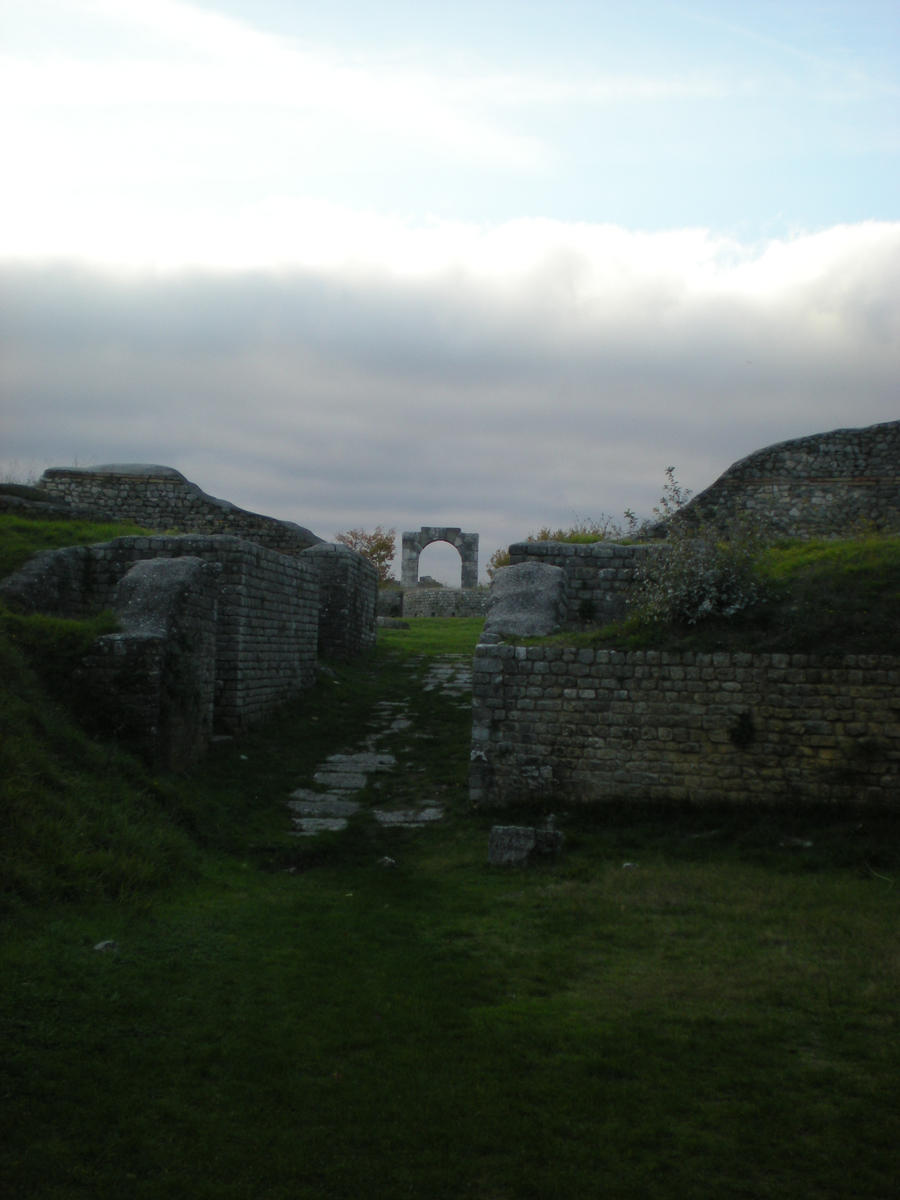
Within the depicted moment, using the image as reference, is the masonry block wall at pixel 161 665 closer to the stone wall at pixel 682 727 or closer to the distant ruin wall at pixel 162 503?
the stone wall at pixel 682 727

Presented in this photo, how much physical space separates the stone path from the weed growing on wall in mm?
3225

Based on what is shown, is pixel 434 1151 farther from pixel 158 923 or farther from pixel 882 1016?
pixel 158 923

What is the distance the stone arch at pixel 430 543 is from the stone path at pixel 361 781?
23138 mm

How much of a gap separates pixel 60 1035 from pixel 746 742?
21.7 feet

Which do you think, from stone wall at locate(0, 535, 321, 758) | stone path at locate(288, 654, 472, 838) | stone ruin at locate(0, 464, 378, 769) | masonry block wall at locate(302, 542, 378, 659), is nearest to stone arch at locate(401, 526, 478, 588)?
stone ruin at locate(0, 464, 378, 769)

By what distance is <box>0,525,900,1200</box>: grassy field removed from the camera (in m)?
3.63

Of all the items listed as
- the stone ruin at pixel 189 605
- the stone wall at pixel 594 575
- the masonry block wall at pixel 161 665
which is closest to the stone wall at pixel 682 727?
the stone wall at pixel 594 575

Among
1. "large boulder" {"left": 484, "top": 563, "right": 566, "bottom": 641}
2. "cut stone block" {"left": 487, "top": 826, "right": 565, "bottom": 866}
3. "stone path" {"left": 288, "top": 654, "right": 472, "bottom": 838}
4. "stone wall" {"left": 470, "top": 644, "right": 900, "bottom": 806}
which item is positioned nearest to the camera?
"cut stone block" {"left": 487, "top": 826, "right": 565, "bottom": 866}

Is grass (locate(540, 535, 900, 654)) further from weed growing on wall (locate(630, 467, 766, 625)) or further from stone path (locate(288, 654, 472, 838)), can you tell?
stone path (locate(288, 654, 472, 838))

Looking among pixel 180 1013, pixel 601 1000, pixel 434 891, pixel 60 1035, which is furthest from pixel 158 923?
pixel 601 1000

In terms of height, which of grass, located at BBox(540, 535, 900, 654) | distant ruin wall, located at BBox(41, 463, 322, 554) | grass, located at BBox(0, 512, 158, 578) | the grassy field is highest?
distant ruin wall, located at BBox(41, 463, 322, 554)

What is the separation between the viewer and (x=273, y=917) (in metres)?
6.73

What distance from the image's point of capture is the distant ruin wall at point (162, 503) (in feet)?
61.9

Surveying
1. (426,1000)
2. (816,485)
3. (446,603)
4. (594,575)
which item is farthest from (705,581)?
(446,603)
